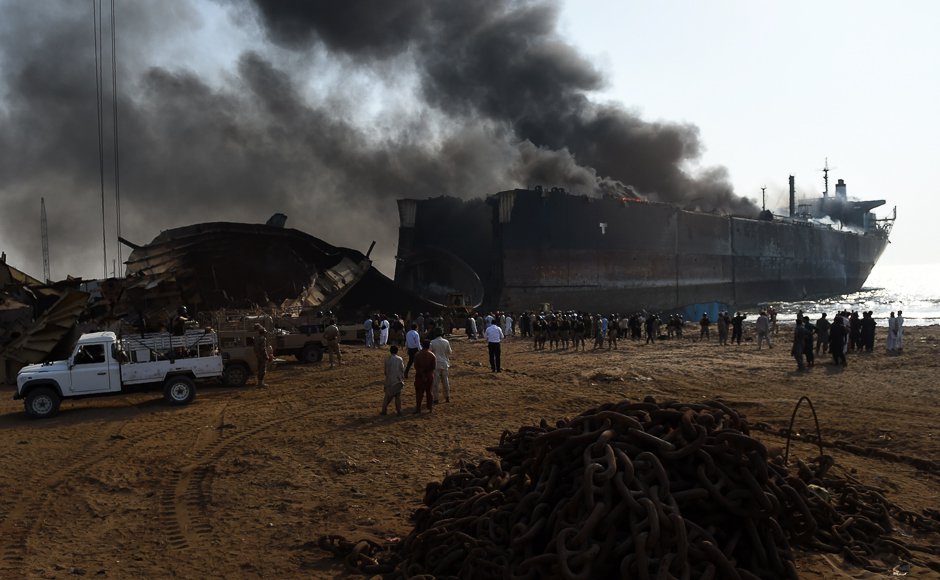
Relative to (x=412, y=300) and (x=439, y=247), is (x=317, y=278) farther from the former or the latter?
(x=439, y=247)

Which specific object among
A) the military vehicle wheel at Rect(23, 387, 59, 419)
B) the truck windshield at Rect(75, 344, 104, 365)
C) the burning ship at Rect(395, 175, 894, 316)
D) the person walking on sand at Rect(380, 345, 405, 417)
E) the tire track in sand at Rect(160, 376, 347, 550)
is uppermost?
the burning ship at Rect(395, 175, 894, 316)

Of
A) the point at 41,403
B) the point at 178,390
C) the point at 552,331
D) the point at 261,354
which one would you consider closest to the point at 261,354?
the point at 261,354

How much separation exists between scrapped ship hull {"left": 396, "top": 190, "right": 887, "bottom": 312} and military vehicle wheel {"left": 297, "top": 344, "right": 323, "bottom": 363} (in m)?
20.5

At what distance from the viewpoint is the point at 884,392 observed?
12312 millimetres

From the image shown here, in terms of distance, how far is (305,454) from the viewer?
8.63 meters

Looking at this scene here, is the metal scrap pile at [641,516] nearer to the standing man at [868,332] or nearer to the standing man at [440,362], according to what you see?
the standing man at [440,362]

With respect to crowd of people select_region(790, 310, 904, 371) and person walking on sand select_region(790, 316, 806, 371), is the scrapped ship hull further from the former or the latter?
person walking on sand select_region(790, 316, 806, 371)

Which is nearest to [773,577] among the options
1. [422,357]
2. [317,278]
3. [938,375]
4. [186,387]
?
[422,357]

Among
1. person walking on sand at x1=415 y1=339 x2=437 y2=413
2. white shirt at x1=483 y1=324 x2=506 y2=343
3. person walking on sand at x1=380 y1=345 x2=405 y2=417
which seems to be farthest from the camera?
white shirt at x1=483 y1=324 x2=506 y2=343

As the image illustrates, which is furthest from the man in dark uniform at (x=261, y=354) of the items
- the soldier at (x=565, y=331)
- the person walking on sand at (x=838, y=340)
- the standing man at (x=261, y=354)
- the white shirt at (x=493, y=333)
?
the person walking on sand at (x=838, y=340)

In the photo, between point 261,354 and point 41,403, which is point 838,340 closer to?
point 261,354

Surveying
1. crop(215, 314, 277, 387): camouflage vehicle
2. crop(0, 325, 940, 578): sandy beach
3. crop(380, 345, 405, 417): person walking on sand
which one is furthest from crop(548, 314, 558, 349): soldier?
crop(380, 345, 405, 417): person walking on sand

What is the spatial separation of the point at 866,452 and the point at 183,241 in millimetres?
25384

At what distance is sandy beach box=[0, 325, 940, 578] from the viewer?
5.68m
